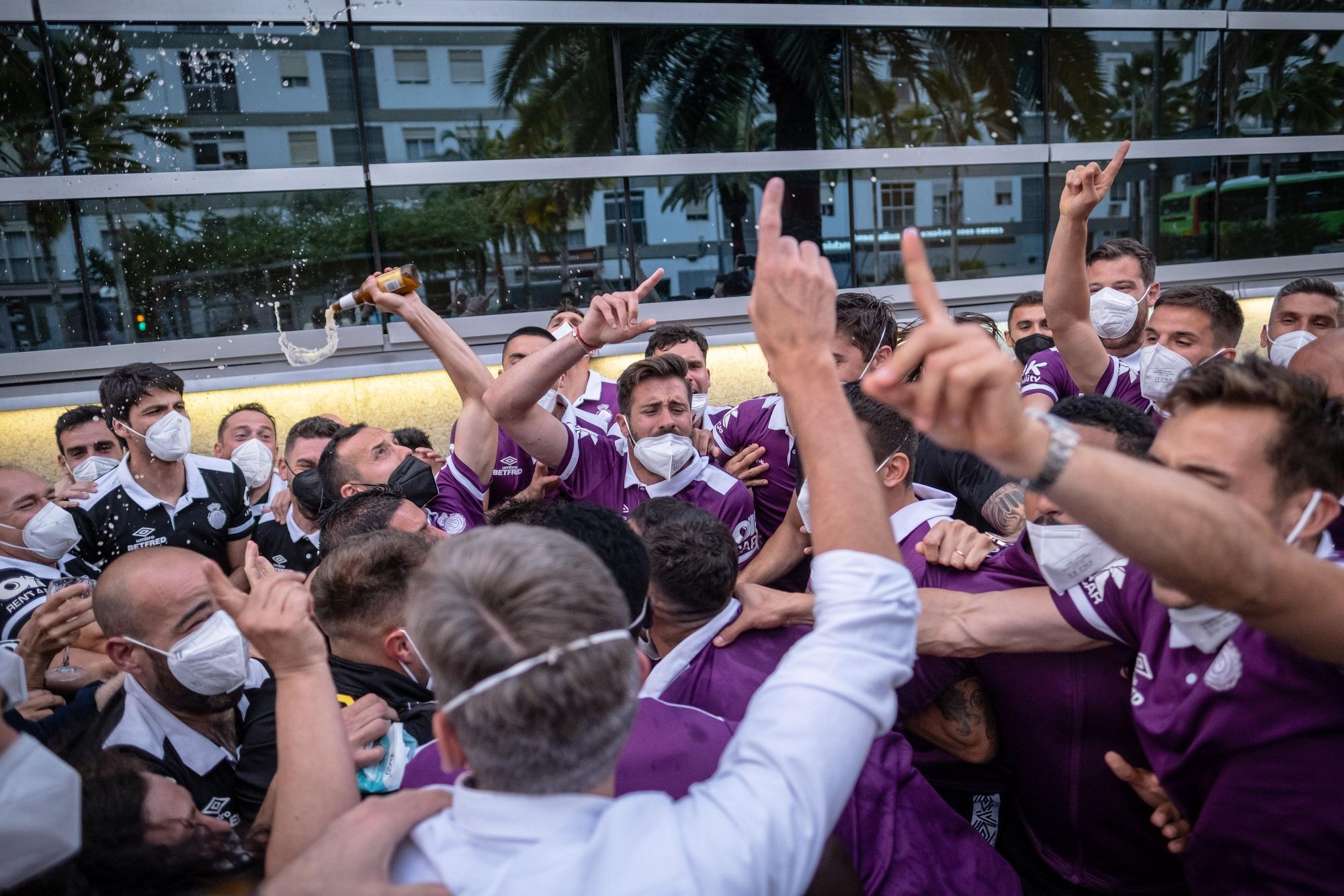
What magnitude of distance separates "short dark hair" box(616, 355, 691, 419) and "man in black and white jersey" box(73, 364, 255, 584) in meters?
2.09

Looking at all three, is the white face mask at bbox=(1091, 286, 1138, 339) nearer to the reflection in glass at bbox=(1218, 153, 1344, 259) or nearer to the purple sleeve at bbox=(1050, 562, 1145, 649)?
the purple sleeve at bbox=(1050, 562, 1145, 649)

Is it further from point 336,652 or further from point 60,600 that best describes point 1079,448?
point 60,600

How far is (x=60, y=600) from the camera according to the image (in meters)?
2.53

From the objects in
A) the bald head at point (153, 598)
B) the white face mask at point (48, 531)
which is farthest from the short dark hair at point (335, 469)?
the bald head at point (153, 598)

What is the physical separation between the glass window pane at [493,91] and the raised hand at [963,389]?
7768 mm

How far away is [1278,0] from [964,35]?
4195mm

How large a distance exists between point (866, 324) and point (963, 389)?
2.88 meters

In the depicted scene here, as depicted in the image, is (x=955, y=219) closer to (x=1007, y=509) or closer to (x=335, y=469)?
(x=1007, y=509)

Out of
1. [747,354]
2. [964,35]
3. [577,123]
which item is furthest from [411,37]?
[964,35]

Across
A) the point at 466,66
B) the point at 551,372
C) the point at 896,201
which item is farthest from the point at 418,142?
the point at 551,372

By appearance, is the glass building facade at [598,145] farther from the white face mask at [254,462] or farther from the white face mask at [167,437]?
Answer: the white face mask at [167,437]

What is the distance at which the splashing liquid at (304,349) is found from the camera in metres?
7.88

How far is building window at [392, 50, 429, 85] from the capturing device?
7977mm

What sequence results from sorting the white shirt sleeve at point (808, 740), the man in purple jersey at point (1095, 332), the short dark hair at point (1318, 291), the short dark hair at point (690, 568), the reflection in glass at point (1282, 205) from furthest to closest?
the reflection in glass at point (1282, 205), the short dark hair at point (1318, 291), the man in purple jersey at point (1095, 332), the short dark hair at point (690, 568), the white shirt sleeve at point (808, 740)
